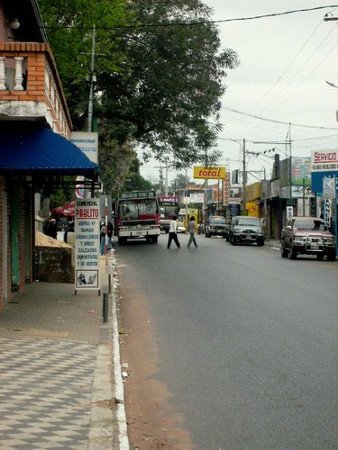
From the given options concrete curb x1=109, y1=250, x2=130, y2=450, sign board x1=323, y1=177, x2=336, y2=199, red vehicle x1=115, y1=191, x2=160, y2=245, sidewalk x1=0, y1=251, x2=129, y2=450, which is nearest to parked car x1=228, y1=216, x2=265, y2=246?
red vehicle x1=115, y1=191, x2=160, y2=245

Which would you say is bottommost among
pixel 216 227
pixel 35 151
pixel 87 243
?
pixel 216 227

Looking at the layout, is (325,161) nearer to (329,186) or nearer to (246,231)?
(329,186)

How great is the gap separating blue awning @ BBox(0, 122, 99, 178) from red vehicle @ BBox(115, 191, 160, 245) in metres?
32.6

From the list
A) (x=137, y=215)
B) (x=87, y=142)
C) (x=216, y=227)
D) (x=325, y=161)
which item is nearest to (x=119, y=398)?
(x=87, y=142)

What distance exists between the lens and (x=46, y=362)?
10297 mm

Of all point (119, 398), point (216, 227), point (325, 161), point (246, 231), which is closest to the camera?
point (119, 398)

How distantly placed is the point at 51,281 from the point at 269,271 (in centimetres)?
729

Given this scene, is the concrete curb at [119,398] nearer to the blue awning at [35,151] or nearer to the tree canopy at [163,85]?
the blue awning at [35,151]

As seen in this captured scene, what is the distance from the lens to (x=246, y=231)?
48406 millimetres

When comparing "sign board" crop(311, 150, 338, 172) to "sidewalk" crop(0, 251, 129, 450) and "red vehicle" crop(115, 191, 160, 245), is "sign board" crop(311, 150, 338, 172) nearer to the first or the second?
"red vehicle" crop(115, 191, 160, 245)

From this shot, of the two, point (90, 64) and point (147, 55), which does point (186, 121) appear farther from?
point (90, 64)

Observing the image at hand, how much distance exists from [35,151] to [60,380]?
5.86 metres

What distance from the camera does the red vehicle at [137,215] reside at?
154 feet

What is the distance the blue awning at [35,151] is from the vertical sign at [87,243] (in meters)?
4.74
